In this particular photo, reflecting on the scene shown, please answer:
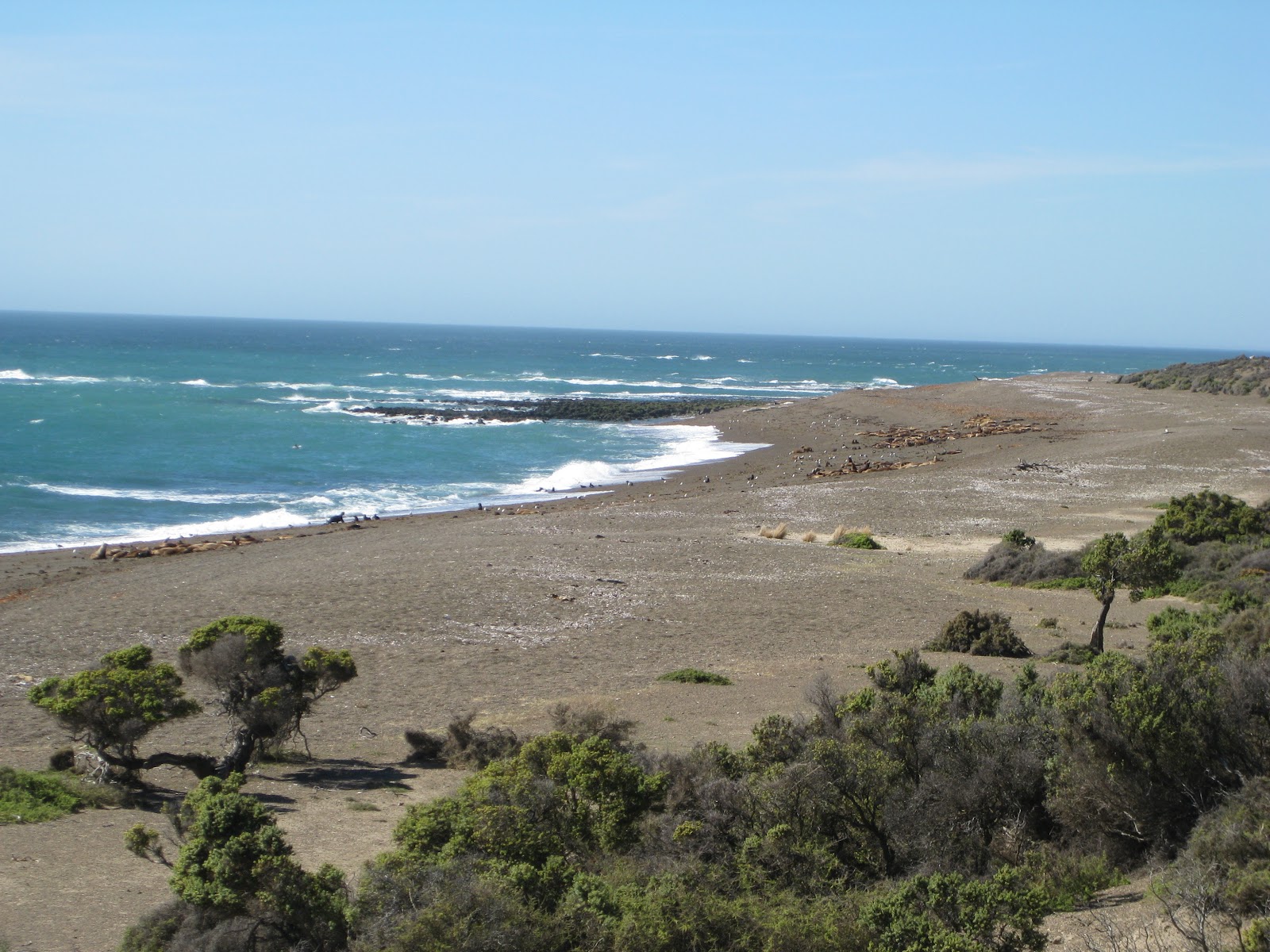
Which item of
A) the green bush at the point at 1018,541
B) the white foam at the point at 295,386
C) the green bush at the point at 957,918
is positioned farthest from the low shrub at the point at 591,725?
the white foam at the point at 295,386

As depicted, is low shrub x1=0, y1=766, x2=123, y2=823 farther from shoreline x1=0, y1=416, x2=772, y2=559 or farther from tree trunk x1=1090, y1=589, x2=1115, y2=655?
shoreline x1=0, y1=416, x2=772, y2=559

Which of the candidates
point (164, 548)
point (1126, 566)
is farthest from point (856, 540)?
point (164, 548)

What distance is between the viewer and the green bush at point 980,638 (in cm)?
1694

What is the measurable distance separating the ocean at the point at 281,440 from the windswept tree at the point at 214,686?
64.2 ft

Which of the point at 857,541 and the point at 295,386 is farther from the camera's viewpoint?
the point at 295,386

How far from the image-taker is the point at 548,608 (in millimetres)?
20531

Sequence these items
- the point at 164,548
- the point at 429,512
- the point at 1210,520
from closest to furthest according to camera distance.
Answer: the point at 1210,520, the point at 164,548, the point at 429,512

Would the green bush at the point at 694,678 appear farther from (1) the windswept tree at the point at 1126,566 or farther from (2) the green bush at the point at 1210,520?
(2) the green bush at the point at 1210,520

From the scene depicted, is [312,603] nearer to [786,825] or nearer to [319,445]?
[786,825]

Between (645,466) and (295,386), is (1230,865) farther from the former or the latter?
(295,386)

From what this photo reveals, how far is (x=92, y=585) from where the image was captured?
910 inches

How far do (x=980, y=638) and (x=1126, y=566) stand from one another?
2532 millimetres

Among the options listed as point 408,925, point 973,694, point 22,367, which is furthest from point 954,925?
point 22,367

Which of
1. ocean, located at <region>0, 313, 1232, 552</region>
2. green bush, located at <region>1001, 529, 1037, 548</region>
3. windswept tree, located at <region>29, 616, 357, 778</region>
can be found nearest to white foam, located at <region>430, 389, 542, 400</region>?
ocean, located at <region>0, 313, 1232, 552</region>
